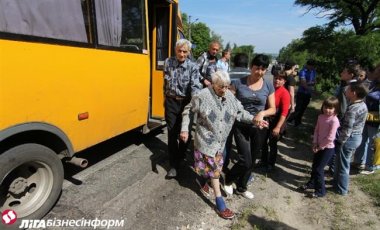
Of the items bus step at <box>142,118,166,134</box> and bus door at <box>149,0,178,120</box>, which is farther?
bus door at <box>149,0,178,120</box>

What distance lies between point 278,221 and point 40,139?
2.64 m

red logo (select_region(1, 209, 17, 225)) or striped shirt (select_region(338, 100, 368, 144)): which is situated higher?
striped shirt (select_region(338, 100, 368, 144))

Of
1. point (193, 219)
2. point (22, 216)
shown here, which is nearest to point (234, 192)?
point (193, 219)

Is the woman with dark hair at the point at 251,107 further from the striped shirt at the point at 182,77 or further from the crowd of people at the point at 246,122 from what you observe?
the striped shirt at the point at 182,77

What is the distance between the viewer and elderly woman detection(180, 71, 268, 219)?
3.49 m

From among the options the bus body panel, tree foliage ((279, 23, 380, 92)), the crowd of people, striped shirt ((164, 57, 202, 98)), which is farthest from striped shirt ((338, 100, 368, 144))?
tree foliage ((279, 23, 380, 92))

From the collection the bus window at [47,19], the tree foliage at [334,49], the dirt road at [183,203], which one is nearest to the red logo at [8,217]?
the dirt road at [183,203]

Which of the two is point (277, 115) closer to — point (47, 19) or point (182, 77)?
point (182, 77)

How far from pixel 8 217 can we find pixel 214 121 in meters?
2.12

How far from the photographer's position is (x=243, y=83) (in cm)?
393

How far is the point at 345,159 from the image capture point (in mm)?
4238

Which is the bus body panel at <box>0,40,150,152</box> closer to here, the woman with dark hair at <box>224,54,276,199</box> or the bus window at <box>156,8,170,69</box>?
the bus window at <box>156,8,170,69</box>

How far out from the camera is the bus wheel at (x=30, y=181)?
2939 mm

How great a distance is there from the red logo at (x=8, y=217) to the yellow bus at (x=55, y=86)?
0.07 meters
